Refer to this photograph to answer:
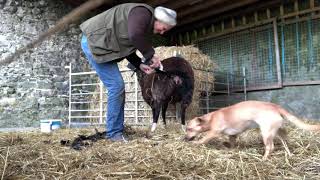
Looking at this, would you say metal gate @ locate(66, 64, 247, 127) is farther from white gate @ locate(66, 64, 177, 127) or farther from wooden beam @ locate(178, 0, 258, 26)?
wooden beam @ locate(178, 0, 258, 26)

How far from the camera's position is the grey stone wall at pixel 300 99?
7781mm

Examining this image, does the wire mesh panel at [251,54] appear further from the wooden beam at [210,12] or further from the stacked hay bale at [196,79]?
the stacked hay bale at [196,79]

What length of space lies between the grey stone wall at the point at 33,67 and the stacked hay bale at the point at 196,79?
1687mm

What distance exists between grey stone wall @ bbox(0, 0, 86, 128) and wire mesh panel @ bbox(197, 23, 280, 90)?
3899mm

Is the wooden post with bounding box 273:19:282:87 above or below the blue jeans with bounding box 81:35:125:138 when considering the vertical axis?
above

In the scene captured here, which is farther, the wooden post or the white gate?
the wooden post

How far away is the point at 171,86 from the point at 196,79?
2319 mm

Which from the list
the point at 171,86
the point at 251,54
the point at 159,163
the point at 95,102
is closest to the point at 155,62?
the point at 159,163

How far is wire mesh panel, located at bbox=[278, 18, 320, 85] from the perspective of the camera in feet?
25.8

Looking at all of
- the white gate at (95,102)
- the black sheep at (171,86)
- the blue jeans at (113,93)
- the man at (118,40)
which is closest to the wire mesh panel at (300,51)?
the white gate at (95,102)

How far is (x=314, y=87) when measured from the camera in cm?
780

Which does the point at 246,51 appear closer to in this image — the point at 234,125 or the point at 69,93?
the point at 69,93

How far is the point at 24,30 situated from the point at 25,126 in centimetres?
215

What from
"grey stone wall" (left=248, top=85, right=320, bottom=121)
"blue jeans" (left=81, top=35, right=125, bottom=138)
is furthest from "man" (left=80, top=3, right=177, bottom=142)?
"grey stone wall" (left=248, top=85, right=320, bottom=121)
